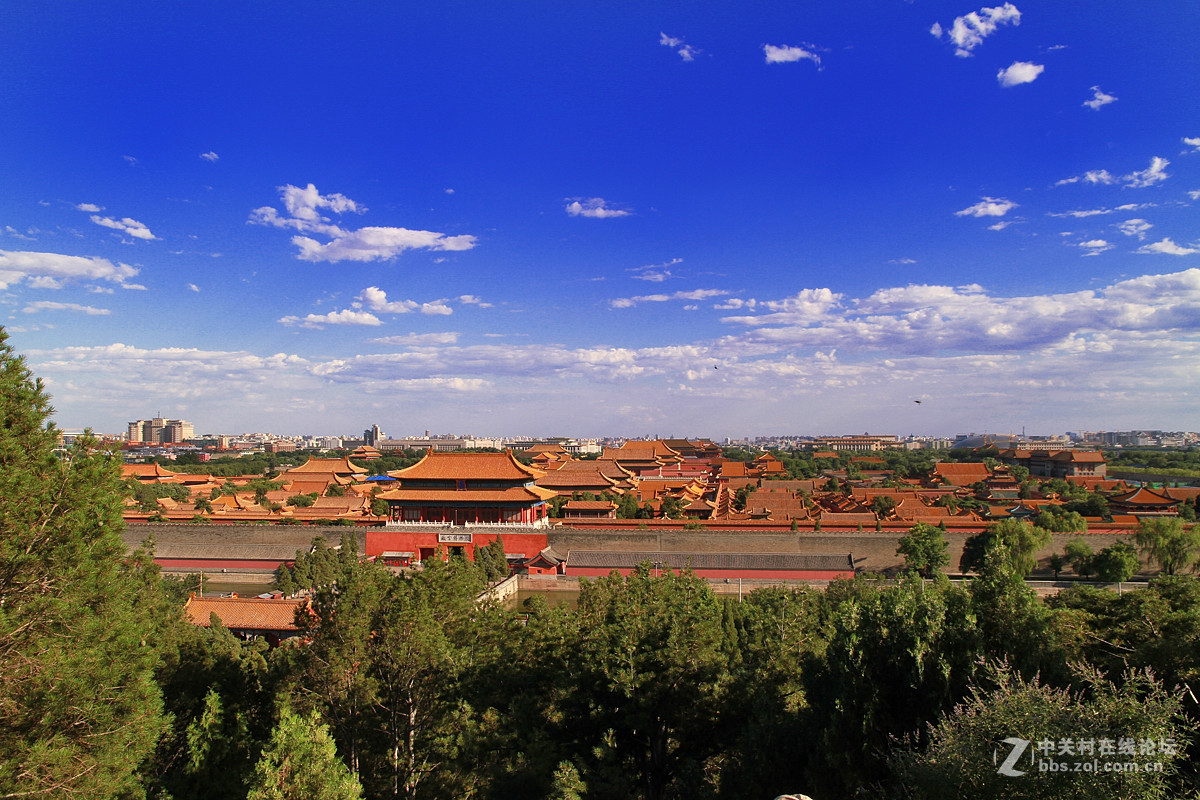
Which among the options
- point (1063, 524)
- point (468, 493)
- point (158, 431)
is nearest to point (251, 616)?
point (468, 493)

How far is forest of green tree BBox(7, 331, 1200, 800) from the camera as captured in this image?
14.6 ft

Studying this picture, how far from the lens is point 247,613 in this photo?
1423 centimetres

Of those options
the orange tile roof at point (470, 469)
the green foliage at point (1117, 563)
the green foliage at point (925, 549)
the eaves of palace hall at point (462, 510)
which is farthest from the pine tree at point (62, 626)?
the green foliage at point (1117, 563)

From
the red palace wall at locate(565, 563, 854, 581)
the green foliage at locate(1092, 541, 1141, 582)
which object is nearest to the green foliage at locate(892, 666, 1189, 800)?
the red palace wall at locate(565, 563, 854, 581)

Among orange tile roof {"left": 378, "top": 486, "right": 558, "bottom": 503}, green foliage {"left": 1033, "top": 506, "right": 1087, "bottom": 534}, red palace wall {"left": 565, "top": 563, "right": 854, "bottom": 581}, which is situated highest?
orange tile roof {"left": 378, "top": 486, "right": 558, "bottom": 503}

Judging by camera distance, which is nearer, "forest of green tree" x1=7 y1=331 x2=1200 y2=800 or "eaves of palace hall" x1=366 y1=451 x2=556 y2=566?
"forest of green tree" x1=7 y1=331 x2=1200 y2=800

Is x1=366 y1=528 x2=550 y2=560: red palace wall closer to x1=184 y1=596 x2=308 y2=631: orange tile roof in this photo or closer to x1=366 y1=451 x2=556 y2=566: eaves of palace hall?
x1=366 y1=451 x2=556 y2=566: eaves of palace hall

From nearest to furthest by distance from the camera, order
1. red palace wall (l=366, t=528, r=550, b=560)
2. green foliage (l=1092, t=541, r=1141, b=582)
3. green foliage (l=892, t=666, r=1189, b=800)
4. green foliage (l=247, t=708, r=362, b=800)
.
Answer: green foliage (l=892, t=666, r=1189, b=800)
green foliage (l=247, t=708, r=362, b=800)
green foliage (l=1092, t=541, r=1141, b=582)
red palace wall (l=366, t=528, r=550, b=560)

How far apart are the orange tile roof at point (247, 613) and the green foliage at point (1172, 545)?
946 inches

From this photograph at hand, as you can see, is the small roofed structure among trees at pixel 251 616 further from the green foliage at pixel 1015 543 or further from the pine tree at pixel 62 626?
the green foliage at pixel 1015 543

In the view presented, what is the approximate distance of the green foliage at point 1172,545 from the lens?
19.6 m

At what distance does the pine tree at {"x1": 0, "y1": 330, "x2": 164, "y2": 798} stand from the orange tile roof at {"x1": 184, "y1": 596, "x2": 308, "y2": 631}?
8770 millimetres

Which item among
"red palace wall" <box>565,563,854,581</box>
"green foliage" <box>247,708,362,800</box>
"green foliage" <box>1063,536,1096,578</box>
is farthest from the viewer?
"red palace wall" <box>565,563,854,581</box>

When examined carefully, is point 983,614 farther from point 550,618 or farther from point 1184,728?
point 550,618
